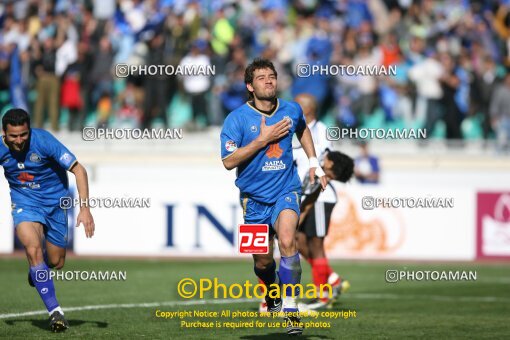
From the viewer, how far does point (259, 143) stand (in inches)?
407

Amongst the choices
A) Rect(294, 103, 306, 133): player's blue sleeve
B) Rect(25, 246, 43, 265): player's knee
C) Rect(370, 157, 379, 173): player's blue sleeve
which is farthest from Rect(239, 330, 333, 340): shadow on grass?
Rect(370, 157, 379, 173): player's blue sleeve

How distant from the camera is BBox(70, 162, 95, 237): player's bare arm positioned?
34.7 feet

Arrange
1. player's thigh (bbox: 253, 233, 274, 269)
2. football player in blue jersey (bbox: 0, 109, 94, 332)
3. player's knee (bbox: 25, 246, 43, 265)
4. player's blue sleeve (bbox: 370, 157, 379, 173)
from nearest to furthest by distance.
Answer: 1. football player in blue jersey (bbox: 0, 109, 94, 332)
2. player's knee (bbox: 25, 246, 43, 265)
3. player's thigh (bbox: 253, 233, 274, 269)
4. player's blue sleeve (bbox: 370, 157, 379, 173)

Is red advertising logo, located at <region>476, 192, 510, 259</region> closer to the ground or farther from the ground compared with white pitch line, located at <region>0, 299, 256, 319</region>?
farther from the ground

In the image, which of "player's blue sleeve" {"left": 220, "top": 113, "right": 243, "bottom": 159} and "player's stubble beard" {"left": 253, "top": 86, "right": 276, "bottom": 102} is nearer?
"player's blue sleeve" {"left": 220, "top": 113, "right": 243, "bottom": 159}

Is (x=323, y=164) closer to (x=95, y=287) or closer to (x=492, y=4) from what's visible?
(x=95, y=287)

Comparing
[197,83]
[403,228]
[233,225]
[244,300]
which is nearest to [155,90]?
[197,83]

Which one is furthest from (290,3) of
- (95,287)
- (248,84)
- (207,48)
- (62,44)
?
(248,84)

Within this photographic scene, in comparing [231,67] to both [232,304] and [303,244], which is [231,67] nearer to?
[303,244]

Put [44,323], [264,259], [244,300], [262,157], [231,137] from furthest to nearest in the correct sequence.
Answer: [244,300] < [44,323] < [264,259] < [262,157] < [231,137]

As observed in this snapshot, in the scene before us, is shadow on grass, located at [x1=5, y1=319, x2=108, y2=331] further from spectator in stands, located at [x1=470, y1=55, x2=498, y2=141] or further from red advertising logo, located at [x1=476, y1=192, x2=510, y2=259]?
spectator in stands, located at [x1=470, y1=55, x2=498, y2=141]

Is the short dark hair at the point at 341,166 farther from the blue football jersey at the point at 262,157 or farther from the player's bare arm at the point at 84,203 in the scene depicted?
the player's bare arm at the point at 84,203

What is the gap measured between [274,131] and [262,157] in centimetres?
37

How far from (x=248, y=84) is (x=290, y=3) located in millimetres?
18008
